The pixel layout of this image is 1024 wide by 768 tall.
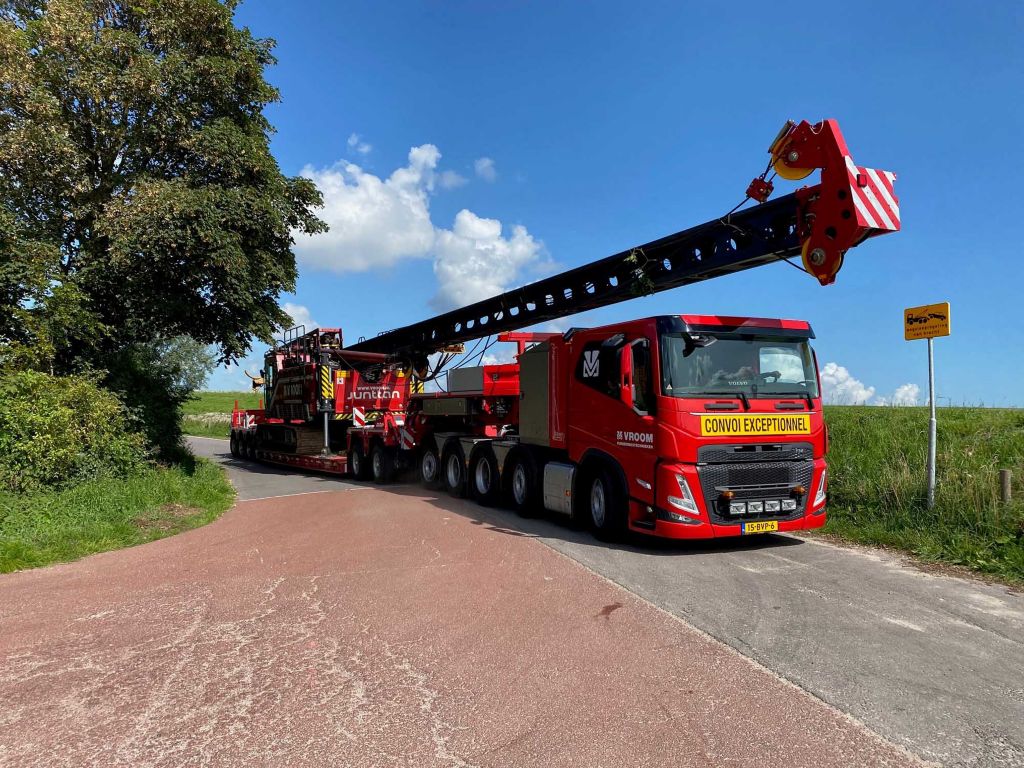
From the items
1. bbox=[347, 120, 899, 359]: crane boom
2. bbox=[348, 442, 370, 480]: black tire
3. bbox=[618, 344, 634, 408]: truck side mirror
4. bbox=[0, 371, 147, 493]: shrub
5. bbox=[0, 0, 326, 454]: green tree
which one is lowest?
bbox=[348, 442, 370, 480]: black tire

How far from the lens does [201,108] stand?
1370cm

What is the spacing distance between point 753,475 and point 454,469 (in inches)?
259

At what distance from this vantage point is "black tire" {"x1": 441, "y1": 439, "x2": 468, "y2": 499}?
12461 millimetres

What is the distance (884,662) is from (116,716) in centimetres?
460

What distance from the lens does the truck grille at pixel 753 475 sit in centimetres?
737

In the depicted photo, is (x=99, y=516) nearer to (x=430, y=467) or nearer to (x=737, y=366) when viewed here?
(x=430, y=467)

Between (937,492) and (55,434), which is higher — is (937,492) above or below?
below

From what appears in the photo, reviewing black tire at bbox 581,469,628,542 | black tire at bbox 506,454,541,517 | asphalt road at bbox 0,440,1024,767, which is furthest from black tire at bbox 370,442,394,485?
asphalt road at bbox 0,440,1024,767

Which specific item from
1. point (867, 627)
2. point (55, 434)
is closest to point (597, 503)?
point (867, 627)

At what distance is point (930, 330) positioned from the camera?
26.3 feet

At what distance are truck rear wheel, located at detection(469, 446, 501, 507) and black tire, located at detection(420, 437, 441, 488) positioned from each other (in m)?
1.73

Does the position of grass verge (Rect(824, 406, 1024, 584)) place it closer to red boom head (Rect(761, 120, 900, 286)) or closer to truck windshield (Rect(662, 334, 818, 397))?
truck windshield (Rect(662, 334, 818, 397))

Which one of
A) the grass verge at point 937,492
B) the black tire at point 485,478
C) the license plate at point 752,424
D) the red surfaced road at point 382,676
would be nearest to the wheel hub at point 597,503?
the red surfaced road at point 382,676

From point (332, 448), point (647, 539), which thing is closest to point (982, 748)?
point (647, 539)
